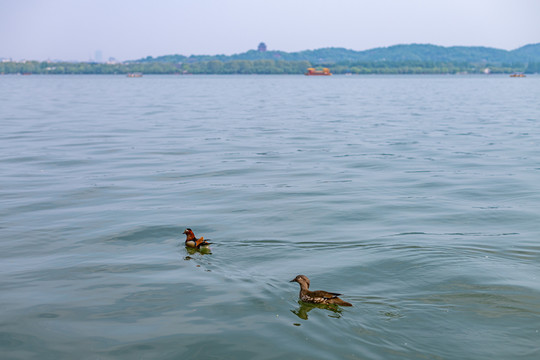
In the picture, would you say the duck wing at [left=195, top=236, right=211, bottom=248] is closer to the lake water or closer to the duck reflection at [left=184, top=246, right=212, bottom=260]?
the duck reflection at [left=184, top=246, right=212, bottom=260]

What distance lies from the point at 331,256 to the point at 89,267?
5049 millimetres

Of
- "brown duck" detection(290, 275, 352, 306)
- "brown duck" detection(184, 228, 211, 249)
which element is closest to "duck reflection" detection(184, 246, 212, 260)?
"brown duck" detection(184, 228, 211, 249)

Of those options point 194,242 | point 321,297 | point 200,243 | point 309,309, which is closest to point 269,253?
point 200,243

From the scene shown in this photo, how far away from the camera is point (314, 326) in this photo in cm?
915

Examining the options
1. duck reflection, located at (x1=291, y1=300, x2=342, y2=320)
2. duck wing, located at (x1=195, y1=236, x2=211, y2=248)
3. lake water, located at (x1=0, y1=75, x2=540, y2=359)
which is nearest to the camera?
lake water, located at (x1=0, y1=75, x2=540, y2=359)

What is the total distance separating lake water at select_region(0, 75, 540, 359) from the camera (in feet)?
29.0

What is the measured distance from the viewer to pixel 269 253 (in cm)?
1292

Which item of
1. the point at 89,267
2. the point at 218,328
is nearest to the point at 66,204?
the point at 89,267

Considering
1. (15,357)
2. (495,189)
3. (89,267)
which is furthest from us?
(495,189)

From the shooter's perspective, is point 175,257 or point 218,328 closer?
point 218,328

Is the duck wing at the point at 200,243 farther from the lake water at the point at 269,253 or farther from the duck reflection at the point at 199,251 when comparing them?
the lake water at the point at 269,253

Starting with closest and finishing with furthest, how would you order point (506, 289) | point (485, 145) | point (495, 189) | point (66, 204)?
1. point (506, 289)
2. point (66, 204)
3. point (495, 189)
4. point (485, 145)

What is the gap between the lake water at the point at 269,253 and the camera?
8836 mm

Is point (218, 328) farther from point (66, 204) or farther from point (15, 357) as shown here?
point (66, 204)
